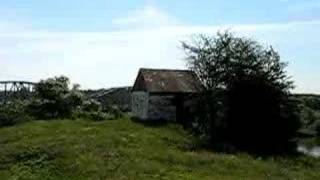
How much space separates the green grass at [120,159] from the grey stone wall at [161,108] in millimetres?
8222

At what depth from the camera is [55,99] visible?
59.9 meters

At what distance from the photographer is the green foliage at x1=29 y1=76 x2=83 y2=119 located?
2317 inches

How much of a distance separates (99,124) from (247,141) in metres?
10.7

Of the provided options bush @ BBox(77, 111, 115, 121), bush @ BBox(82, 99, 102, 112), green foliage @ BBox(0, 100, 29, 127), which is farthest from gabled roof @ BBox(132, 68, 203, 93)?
green foliage @ BBox(0, 100, 29, 127)

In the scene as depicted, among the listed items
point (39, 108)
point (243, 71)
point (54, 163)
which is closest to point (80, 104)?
point (39, 108)

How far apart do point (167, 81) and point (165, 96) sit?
169 cm

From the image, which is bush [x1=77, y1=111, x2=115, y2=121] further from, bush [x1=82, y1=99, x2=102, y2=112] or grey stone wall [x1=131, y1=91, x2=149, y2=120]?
bush [x1=82, y1=99, x2=102, y2=112]

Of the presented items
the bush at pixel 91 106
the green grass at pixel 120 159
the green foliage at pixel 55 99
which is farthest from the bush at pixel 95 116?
the green grass at pixel 120 159

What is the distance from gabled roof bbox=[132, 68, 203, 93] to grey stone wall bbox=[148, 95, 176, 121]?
0.56m

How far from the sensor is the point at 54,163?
121 feet

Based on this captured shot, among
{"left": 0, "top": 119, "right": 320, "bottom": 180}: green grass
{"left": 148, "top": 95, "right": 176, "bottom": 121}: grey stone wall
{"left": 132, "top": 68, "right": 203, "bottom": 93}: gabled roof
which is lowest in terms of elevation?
{"left": 0, "top": 119, "right": 320, "bottom": 180}: green grass

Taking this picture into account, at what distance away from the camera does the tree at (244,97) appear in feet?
161

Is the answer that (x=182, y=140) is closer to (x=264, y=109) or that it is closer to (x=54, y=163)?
(x=264, y=109)

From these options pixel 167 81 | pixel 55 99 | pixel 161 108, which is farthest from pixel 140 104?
pixel 55 99
